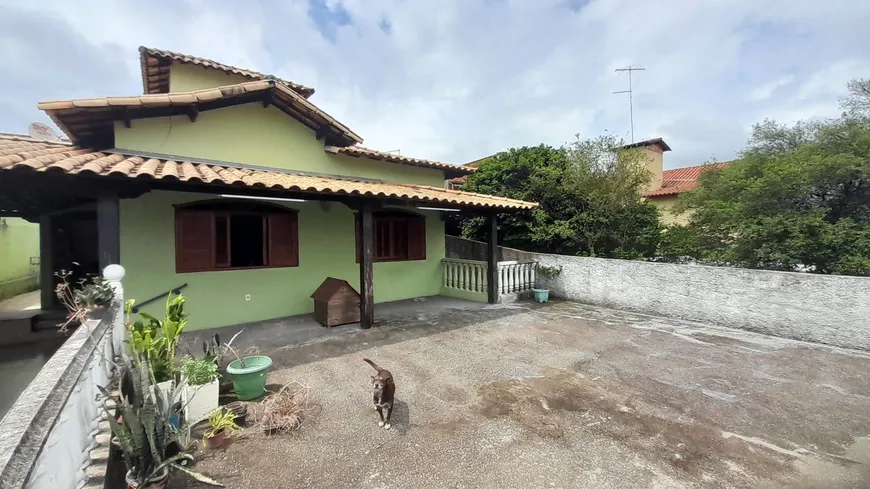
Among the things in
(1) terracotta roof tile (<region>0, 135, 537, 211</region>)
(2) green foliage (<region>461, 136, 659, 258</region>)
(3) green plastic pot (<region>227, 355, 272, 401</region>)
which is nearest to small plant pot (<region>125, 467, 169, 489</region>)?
(3) green plastic pot (<region>227, 355, 272, 401</region>)

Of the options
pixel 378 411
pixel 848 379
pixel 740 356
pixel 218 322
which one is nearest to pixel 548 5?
pixel 740 356

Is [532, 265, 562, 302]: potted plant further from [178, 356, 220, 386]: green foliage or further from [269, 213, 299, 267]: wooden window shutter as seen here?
[178, 356, 220, 386]: green foliage

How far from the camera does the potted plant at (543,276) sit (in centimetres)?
1001

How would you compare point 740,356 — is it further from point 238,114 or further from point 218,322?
point 238,114

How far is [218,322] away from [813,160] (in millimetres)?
12600

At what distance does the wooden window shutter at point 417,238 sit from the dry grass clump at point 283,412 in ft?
21.0

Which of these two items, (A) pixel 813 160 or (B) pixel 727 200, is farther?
(B) pixel 727 200

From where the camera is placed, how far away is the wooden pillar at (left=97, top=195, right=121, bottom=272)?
488cm

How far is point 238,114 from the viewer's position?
26.0 ft

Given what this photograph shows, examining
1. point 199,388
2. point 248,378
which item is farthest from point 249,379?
point 199,388

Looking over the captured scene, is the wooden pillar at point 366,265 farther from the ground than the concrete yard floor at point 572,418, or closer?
Answer: farther from the ground

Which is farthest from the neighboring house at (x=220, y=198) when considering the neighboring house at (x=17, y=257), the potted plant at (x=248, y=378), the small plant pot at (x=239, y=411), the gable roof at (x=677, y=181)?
the gable roof at (x=677, y=181)

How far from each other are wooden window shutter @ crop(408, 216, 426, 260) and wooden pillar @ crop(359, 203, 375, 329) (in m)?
3.21

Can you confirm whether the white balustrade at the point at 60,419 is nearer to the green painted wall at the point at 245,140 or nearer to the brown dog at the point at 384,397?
the brown dog at the point at 384,397
